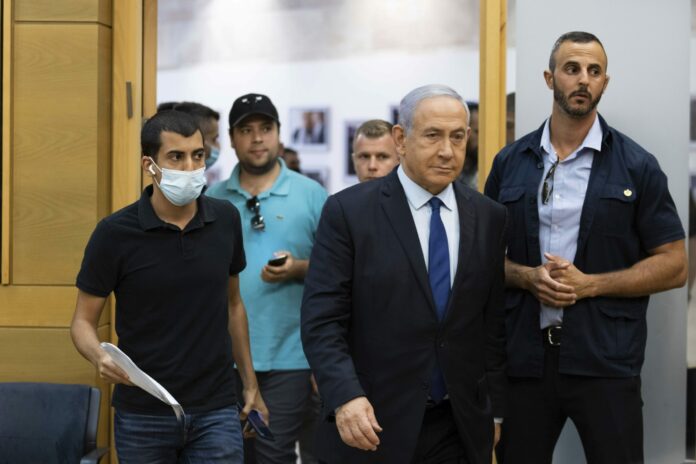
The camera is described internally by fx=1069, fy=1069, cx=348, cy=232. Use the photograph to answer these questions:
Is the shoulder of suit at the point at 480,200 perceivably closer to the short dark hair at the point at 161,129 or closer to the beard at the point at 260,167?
the short dark hair at the point at 161,129

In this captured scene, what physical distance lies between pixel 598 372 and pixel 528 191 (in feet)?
2.47

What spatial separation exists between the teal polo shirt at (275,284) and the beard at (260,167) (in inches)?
4.1

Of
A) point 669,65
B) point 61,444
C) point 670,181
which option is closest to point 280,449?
point 61,444

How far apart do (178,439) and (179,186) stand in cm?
91

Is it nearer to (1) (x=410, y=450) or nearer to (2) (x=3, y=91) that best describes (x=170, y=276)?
(1) (x=410, y=450)

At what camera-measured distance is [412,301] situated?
340 cm

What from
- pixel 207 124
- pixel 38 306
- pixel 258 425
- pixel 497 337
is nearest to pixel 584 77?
pixel 497 337

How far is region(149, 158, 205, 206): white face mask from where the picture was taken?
3.89 m

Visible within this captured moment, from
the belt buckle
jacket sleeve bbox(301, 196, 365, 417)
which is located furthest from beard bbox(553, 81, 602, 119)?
jacket sleeve bbox(301, 196, 365, 417)

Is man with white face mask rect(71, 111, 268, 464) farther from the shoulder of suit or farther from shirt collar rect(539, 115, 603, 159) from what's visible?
shirt collar rect(539, 115, 603, 159)

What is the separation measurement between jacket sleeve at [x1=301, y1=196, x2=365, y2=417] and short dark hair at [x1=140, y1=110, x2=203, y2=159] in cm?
78

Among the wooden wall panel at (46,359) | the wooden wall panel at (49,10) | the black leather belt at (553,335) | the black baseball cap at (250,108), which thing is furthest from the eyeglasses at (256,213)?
the black leather belt at (553,335)

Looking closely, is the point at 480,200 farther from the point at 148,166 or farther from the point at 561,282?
the point at 148,166

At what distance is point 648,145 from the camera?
486 cm
